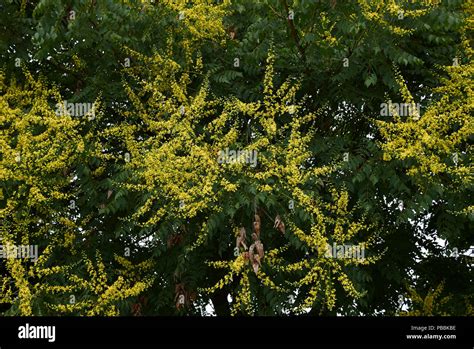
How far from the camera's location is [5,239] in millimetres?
5531

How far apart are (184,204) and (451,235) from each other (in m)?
2.29

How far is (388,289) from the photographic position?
711cm

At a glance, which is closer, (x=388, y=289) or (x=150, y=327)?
(x=150, y=327)

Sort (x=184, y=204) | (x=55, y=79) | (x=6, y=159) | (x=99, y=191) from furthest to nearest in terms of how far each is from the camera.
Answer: (x=55, y=79) → (x=99, y=191) → (x=6, y=159) → (x=184, y=204)

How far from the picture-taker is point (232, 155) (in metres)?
5.54

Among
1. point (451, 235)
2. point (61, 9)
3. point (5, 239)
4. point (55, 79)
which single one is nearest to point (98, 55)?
point (55, 79)

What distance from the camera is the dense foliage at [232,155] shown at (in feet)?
17.9

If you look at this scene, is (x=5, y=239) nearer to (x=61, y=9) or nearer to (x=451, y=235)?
(x=61, y=9)

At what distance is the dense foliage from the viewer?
5.46 metres

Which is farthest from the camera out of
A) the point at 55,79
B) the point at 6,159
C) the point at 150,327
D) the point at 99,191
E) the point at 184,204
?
the point at 55,79

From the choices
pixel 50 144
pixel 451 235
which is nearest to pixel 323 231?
pixel 451 235

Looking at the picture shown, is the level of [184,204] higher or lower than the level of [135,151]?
lower

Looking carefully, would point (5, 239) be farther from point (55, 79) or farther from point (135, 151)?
point (55, 79)

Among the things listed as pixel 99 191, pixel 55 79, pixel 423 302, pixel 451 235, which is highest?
pixel 55 79
